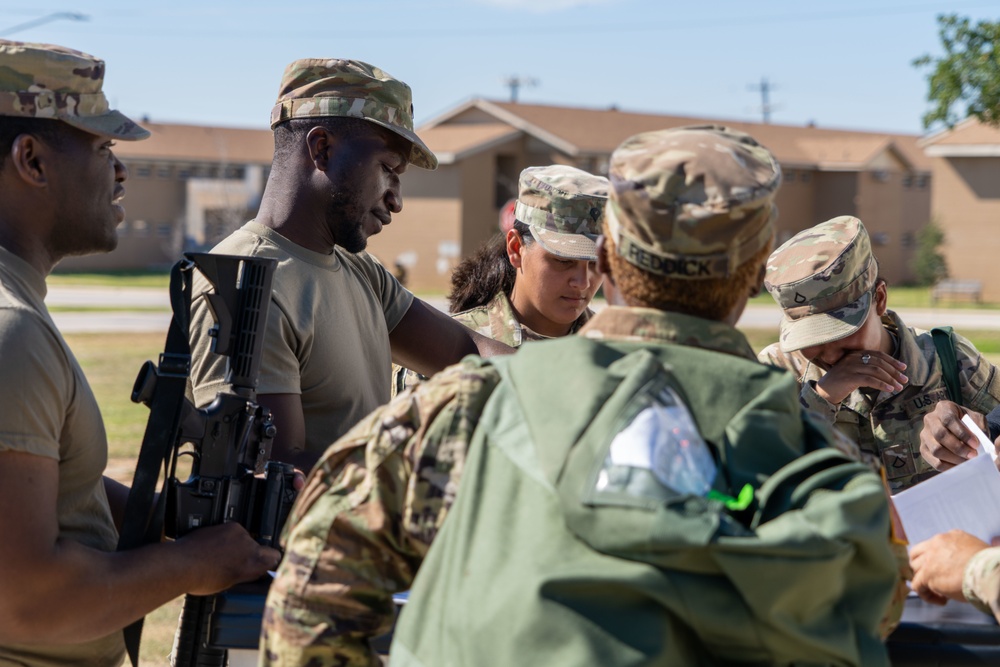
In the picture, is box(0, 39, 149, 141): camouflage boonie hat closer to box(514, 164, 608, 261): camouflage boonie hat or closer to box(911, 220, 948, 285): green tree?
box(514, 164, 608, 261): camouflage boonie hat

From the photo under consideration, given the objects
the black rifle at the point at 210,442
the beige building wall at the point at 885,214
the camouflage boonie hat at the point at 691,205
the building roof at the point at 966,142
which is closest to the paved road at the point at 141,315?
the building roof at the point at 966,142

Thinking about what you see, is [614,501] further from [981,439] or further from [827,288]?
[827,288]

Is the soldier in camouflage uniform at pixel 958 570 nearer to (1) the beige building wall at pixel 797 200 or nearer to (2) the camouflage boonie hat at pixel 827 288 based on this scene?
(2) the camouflage boonie hat at pixel 827 288

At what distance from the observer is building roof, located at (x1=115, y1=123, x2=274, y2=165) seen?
48.2 meters

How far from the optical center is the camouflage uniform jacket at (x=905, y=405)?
3.67m

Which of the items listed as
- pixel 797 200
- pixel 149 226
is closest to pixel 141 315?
pixel 149 226

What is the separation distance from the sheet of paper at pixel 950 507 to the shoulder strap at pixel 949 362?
123 cm

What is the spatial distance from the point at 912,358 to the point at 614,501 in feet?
7.89

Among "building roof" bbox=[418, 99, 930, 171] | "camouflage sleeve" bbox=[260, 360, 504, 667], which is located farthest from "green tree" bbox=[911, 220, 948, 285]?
"camouflage sleeve" bbox=[260, 360, 504, 667]

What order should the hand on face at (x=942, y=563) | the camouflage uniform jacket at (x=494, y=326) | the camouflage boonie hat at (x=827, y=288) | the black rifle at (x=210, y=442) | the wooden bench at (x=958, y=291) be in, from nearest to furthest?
the hand on face at (x=942, y=563)
the black rifle at (x=210, y=442)
the camouflage boonie hat at (x=827, y=288)
the camouflage uniform jacket at (x=494, y=326)
the wooden bench at (x=958, y=291)

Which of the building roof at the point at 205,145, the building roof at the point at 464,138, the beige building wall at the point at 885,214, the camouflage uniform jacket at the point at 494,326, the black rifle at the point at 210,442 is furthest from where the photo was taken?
the building roof at the point at 205,145

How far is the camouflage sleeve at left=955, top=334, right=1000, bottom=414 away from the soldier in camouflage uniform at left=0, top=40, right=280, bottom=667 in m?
2.35

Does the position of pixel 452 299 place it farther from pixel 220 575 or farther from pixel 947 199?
pixel 947 199

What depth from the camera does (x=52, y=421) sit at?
88.0 inches
